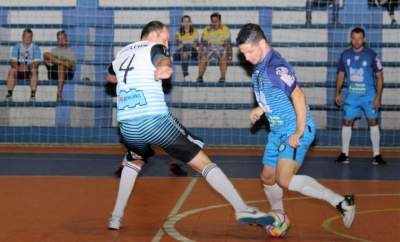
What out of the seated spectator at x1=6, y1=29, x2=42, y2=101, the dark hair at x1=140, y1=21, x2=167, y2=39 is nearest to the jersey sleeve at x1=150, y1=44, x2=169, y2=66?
the dark hair at x1=140, y1=21, x2=167, y2=39

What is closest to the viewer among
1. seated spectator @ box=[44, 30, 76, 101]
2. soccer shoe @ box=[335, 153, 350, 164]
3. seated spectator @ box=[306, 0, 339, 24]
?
soccer shoe @ box=[335, 153, 350, 164]

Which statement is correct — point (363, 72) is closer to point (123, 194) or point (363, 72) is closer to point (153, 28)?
point (153, 28)

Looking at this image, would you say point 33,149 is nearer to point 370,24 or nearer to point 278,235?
point 370,24

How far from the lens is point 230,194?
22.0ft

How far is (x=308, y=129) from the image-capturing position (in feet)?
22.6

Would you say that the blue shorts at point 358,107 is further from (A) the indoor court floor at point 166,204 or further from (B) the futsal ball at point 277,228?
(B) the futsal ball at point 277,228

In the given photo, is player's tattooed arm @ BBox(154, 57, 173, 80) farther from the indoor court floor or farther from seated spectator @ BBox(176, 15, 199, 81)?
seated spectator @ BBox(176, 15, 199, 81)

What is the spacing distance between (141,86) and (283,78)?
4.01 feet

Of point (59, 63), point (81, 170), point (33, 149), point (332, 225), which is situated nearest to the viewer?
point (332, 225)

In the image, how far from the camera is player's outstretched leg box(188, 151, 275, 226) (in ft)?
21.4

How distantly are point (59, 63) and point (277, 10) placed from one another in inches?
203

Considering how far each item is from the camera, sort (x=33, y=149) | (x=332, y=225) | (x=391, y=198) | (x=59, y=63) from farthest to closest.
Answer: (x=59, y=63) → (x=33, y=149) → (x=391, y=198) → (x=332, y=225)

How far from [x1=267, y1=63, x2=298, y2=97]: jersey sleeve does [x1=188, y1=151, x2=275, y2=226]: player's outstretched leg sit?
2.89 ft

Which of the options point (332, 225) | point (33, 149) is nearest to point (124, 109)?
point (332, 225)
